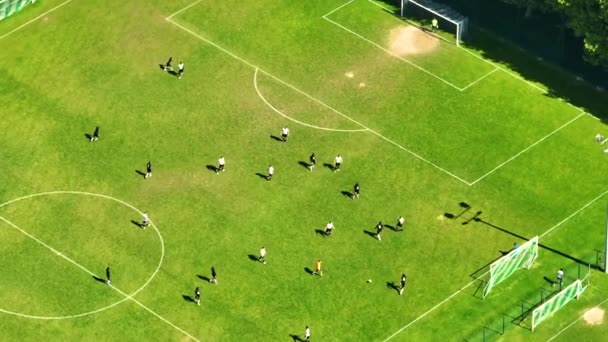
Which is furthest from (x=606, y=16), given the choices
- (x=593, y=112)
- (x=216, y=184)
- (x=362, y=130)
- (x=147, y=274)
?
(x=147, y=274)

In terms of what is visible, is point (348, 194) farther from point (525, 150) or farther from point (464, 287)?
point (525, 150)

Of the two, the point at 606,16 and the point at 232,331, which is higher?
the point at 606,16

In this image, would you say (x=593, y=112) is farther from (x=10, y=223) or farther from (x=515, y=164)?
(x=10, y=223)

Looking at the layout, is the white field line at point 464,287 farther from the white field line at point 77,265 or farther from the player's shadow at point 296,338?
the white field line at point 77,265

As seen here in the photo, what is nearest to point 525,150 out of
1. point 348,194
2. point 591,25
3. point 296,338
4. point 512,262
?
point 591,25

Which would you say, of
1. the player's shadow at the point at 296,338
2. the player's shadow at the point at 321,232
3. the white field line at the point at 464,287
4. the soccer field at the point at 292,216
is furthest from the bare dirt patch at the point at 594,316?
the player's shadow at the point at 296,338

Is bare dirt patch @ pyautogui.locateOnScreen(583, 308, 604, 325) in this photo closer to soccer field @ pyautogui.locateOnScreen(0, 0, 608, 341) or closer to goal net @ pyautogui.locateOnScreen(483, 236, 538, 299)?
soccer field @ pyautogui.locateOnScreen(0, 0, 608, 341)

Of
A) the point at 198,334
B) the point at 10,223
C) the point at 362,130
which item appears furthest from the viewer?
the point at 362,130
